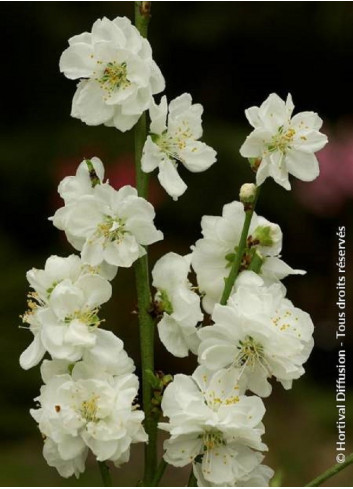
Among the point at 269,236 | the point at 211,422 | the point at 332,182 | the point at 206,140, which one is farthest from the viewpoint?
the point at 206,140

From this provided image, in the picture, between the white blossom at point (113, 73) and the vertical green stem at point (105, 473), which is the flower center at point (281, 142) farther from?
the vertical green stem at point (105, 473)

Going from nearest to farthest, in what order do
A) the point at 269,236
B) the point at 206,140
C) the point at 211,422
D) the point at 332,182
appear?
1. the point at 211,422
2. the point at 269,236
3. the point at 332,182
4. the point at 206,140

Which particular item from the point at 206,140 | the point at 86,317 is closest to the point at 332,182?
the point at 206,140

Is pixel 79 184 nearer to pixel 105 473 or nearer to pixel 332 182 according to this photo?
pixel 105 473

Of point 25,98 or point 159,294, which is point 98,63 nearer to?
point 159,294

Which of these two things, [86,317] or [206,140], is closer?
[86,317]

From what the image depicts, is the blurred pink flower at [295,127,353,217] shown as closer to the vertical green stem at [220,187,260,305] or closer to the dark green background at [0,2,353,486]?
the dark green background at [0,2,353,486]

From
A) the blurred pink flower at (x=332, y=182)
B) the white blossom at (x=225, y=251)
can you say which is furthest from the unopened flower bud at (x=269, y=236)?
the blurred pink flower at (x=332, y=182)
